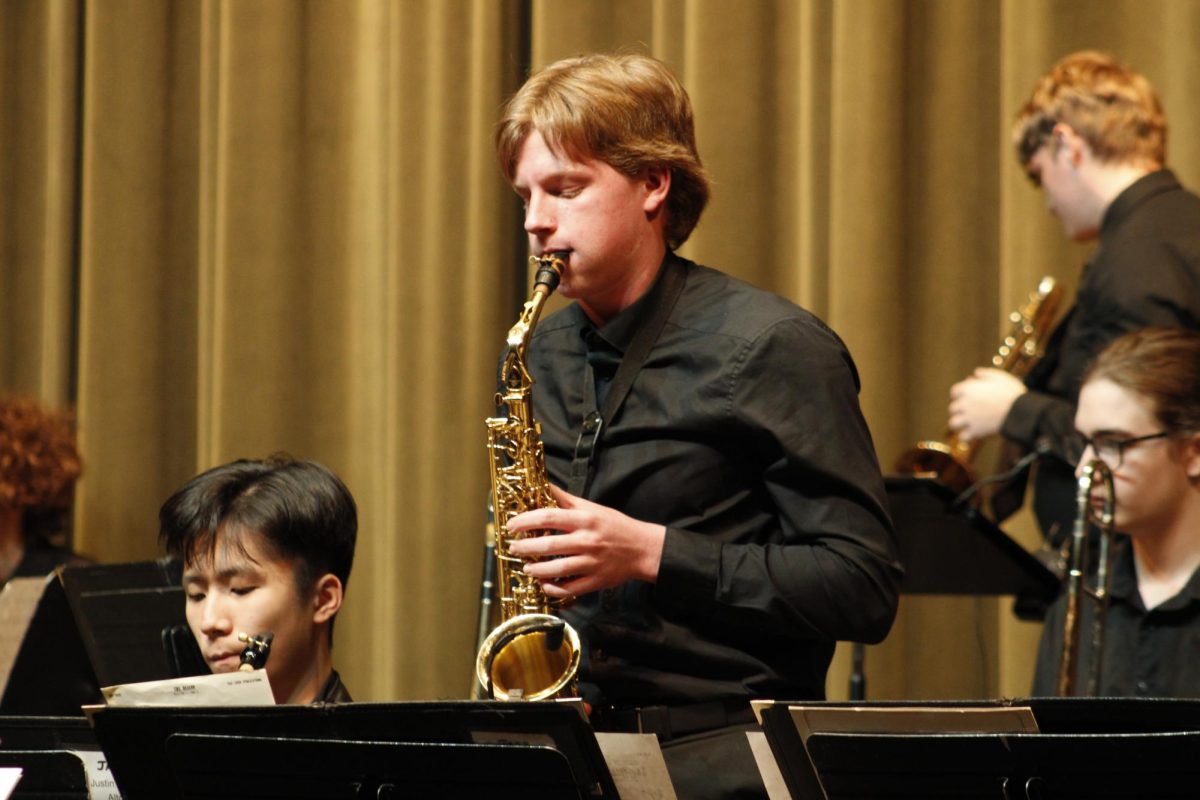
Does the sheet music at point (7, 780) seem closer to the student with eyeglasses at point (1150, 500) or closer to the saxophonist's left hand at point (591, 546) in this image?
the saxophonist's left hand at point (591, 546)

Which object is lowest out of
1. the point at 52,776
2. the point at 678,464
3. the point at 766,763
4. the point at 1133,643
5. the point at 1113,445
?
the point at 1133,643

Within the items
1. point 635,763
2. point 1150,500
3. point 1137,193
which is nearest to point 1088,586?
point 1150,500

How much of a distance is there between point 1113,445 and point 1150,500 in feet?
0.40

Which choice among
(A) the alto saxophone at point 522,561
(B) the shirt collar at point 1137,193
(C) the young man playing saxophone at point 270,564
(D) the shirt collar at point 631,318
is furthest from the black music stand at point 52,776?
(B) the shirt collar at point 1137,193

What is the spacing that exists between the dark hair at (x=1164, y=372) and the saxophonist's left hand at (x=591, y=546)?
120cm

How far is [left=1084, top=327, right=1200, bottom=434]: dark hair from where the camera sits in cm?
284

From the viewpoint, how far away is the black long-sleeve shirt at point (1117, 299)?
3350mm

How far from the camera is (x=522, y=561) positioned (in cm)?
232

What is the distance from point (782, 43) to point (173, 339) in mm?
1848

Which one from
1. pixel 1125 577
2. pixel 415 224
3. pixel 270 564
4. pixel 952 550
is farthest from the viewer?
pixel 415 224

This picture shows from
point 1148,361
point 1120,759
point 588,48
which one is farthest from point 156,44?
point 1120,759

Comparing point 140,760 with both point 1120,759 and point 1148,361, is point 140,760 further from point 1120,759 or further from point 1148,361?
point 1148,361

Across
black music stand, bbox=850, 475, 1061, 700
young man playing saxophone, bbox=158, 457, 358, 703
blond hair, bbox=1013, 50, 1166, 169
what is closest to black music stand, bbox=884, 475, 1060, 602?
black music stand, bbox=850, 475, 1061, 700

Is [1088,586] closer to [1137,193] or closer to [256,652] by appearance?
[1137,193]
